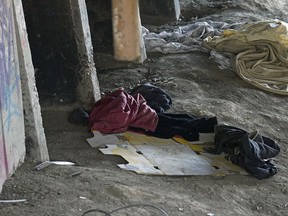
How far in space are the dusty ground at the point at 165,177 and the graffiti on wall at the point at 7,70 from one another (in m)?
0.42

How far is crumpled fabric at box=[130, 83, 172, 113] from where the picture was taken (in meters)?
5.95

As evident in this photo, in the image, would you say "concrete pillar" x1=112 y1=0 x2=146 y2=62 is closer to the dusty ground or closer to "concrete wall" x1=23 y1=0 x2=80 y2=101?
the dusty ground

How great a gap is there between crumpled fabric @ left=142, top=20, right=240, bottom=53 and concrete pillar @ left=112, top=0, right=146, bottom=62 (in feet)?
2.20

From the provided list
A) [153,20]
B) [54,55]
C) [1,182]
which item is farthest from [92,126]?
[153,20]

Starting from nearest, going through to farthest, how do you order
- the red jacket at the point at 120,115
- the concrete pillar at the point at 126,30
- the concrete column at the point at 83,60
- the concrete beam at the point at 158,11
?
the red jacket at the point at 120,115 < the concrete column at the point at 83,60 < the concrete pillar at the point at 126,30 < the concrete beam at the point at 158,11

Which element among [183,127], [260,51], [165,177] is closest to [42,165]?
[165,177]

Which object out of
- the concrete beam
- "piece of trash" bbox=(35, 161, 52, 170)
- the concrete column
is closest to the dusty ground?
"piece of trash" bbox=(35, 161, 52, 170)

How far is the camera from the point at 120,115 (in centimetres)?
545

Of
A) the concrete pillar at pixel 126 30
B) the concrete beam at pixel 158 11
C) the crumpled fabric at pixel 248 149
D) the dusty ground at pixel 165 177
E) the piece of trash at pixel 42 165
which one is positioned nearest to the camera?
the dusty ground at pixel 165 177

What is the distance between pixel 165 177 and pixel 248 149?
2.34 feet

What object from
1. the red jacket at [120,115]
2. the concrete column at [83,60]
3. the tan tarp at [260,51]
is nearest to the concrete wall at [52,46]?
the concrete column at [83,60]

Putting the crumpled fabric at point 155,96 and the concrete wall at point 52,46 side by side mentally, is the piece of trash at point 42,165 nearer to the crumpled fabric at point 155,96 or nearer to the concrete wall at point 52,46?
the concrete wall at point 52,46

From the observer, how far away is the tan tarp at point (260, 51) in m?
7.09

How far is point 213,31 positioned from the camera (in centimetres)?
835
